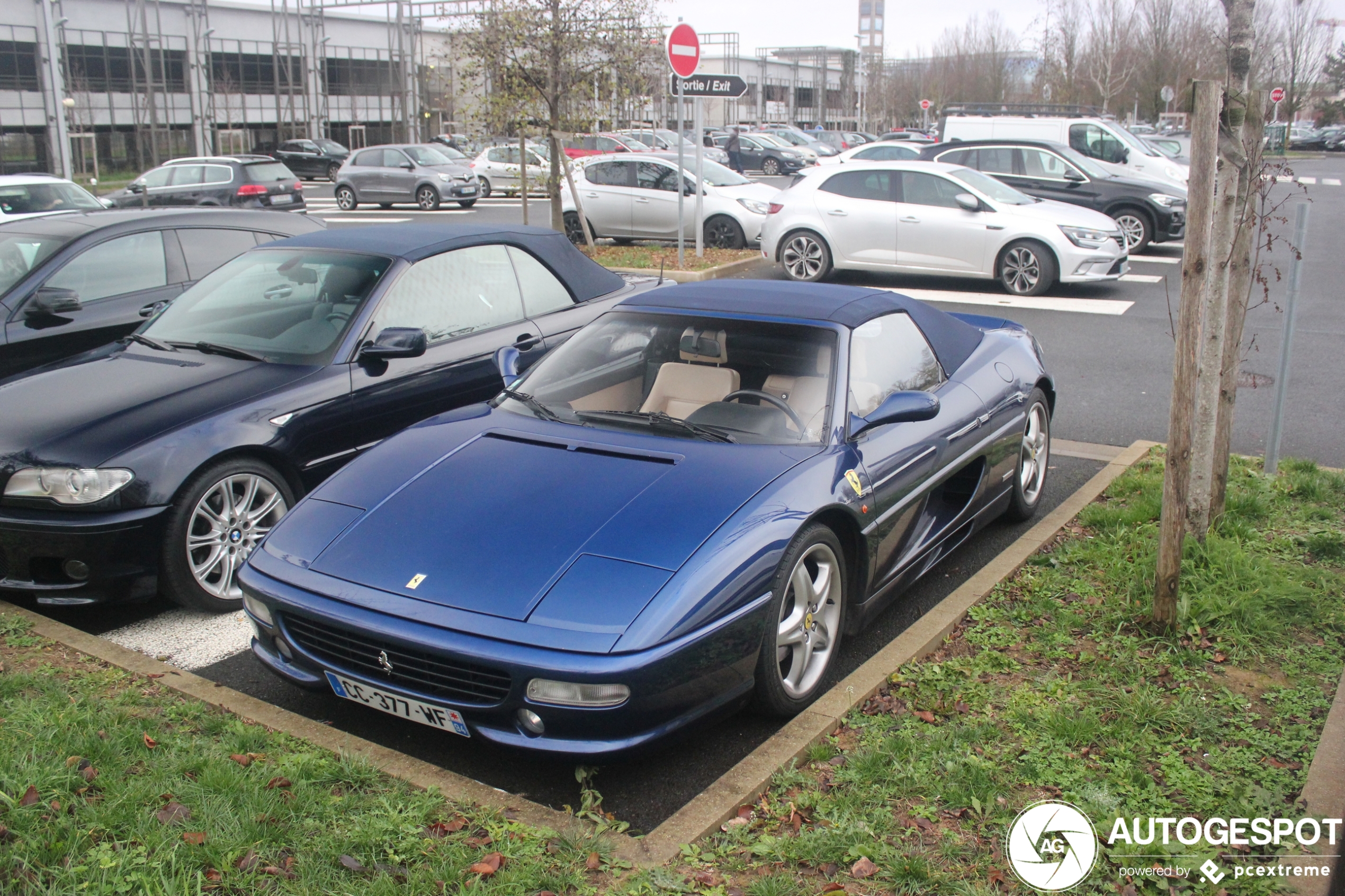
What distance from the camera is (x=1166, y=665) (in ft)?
13.3

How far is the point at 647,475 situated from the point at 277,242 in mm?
3489

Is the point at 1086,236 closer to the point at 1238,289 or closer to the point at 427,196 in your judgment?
the point at 1238,289

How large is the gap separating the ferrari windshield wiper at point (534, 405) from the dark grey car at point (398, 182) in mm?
23954

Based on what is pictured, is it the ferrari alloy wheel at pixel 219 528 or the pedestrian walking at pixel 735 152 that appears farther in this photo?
the pedestrian walking at pixel 735 152

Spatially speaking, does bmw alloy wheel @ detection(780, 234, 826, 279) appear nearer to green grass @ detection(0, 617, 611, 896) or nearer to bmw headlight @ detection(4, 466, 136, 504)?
bmw headlight @ detection(4, 466, 136, 504)

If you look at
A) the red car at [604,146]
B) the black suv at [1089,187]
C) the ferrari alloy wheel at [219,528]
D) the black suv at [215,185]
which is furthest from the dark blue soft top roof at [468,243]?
the red car at [604,146]

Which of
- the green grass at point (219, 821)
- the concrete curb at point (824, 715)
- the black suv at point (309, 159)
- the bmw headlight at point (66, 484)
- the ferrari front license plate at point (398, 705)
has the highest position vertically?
the black suv at point (309, 159)

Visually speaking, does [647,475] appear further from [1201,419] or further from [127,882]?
[1201,419]

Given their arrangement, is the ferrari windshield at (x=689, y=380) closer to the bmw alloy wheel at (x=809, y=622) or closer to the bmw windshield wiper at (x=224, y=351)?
the bmw alloy wheel at (x=809, y=622)

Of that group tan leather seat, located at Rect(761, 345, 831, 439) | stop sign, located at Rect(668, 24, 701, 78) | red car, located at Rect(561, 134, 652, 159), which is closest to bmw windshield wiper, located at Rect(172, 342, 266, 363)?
tan leather seat, located at Rect(761, 345, 831, 439)

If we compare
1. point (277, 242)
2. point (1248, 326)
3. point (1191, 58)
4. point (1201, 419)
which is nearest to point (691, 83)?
point (1248, 326)

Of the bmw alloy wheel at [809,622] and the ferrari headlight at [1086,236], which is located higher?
the ferrari headlight at [1086,236]

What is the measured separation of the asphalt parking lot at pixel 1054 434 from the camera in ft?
11.7

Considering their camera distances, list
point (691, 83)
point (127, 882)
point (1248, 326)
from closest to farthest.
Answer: point (127, 882)
point (1248, 326)
point (691, 83)
